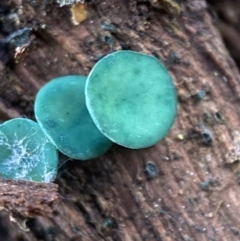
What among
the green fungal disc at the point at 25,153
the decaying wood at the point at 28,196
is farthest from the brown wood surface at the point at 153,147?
the decaying wood at the point at 28,196

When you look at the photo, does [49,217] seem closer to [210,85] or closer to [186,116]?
[186,116]

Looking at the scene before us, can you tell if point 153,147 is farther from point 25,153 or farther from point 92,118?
point 25,153

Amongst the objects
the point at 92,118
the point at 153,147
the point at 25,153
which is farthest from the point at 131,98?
the point at 25,153

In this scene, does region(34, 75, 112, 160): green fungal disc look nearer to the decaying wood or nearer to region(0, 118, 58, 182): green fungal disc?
region(0, 118, 58, 182): green fungal disc

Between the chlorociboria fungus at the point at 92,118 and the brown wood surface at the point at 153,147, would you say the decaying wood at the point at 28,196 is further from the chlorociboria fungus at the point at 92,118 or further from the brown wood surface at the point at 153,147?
the brown wood surface at the point at 153,147

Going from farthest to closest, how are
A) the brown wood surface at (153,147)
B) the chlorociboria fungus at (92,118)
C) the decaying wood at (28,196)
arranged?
the brown wood surface at (153,147) < the chlorociboria fungus at (92,118) < the decaying wood at (28,196)

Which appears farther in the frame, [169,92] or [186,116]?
[186,116]

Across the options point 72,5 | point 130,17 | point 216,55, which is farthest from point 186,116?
point 72,5

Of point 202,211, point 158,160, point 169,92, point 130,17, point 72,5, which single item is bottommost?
point 202,211
